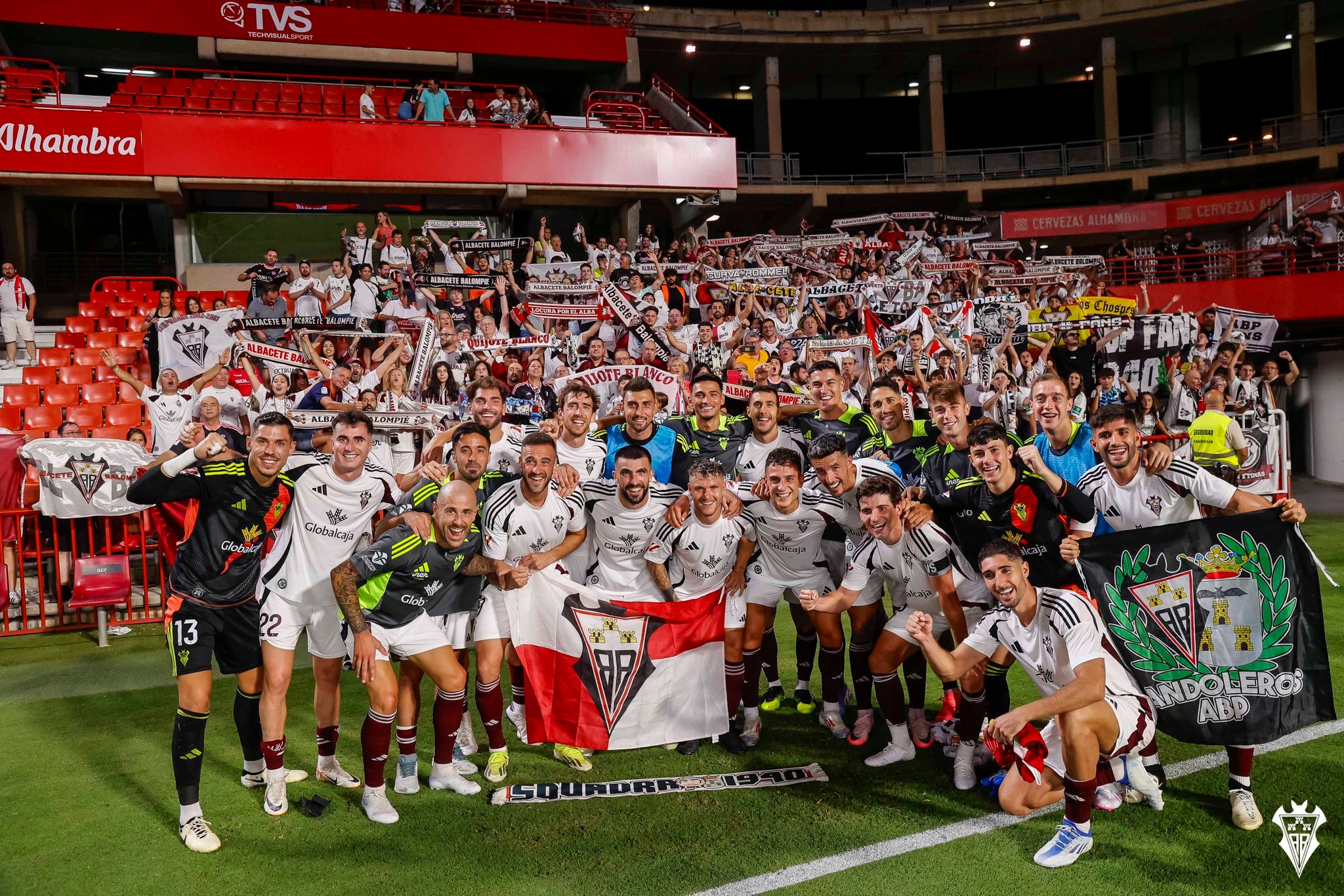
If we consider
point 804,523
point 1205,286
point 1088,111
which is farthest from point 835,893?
point 1088,111

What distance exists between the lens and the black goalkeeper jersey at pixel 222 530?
499cm

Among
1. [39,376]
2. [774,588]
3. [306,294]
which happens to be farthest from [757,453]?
[39,376]

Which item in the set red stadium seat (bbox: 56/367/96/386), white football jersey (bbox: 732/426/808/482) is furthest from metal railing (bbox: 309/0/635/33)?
white football jersey (bbox: 732/426/808/482)

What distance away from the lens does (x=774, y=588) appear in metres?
6.36

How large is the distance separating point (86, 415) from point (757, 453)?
11.8 m

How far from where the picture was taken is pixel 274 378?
11.3 meters

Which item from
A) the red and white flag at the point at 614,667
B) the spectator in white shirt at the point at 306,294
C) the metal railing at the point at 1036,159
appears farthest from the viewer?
the metal railing at the point at 1036,159

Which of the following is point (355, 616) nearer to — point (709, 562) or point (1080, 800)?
point (709, 562)

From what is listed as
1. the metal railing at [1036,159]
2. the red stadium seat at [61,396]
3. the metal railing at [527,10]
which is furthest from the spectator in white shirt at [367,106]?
the metal railing at [1036,159]

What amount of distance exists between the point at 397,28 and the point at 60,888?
2400 cm

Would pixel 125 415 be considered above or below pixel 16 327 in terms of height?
below

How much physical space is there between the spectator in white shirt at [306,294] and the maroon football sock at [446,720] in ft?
36.9

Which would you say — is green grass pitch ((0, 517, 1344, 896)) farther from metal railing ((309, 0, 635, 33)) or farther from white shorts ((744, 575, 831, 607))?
metal railing ((309, 0, 635, 33))

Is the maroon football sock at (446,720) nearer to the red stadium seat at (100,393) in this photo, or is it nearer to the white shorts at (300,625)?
the white shorts at (300,625)
